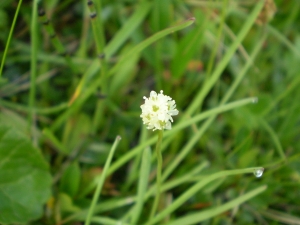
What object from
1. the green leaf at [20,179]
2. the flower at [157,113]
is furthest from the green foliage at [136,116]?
the flower at [157,113]

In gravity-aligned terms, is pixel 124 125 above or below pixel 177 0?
below

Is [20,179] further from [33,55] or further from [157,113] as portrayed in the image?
[157,113]

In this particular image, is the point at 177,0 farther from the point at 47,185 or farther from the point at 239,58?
the point at 47,185

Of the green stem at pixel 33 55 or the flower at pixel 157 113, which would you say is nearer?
the flower at pixel 157 113

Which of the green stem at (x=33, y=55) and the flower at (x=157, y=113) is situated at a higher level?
the green stem at (x=33, y=55)

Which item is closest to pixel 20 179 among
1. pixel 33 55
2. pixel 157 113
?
pixel 33 55

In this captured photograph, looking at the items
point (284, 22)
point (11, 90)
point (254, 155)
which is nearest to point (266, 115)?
point (254, 155)

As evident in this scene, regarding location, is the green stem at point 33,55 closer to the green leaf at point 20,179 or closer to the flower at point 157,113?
the green leaf at point 20,179
